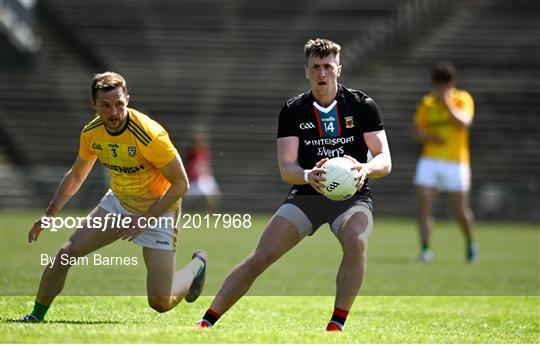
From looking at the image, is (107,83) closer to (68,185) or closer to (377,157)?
(68,185)

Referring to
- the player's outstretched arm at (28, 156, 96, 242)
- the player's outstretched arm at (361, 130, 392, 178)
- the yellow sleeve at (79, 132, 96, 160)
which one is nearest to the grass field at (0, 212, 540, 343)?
the player's outstretched arm at (28, 156, 96, 242)

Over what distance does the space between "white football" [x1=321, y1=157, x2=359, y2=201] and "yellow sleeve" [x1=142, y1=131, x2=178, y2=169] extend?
1.41 m

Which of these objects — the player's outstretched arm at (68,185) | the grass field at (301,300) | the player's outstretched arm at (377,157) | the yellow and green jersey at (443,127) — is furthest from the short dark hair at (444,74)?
the player's outstretched arm at (68,185)

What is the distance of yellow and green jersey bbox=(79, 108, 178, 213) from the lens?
8188 millimetres

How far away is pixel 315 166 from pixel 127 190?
179 cm

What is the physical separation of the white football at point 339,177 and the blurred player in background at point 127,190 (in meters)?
1.37

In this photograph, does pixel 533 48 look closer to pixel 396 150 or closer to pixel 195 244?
pixel 396 150

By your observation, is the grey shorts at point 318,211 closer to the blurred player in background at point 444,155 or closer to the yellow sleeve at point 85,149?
the yellow sleeve at point 85,149

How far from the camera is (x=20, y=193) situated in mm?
26641

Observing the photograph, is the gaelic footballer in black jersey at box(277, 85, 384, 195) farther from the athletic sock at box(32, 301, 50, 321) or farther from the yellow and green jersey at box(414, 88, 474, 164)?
the yellow and green jersey at box(414, 88, 474, 164)

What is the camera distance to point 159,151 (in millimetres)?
8203

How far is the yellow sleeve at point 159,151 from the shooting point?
8180mm

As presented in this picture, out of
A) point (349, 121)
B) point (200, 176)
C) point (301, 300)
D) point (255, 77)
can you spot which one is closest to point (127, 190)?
point (349, 121)

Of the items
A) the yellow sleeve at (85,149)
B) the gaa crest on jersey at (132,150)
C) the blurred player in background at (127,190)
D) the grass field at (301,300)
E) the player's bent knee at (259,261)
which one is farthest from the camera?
the yellow sleeve at (85,149)
